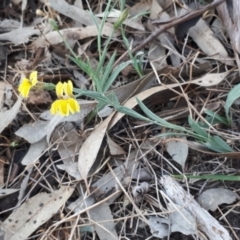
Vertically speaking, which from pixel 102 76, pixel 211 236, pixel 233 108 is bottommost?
pixel 211 236

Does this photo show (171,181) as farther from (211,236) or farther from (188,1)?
(188,1)

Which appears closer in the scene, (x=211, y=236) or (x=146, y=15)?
(x=211, y=236)

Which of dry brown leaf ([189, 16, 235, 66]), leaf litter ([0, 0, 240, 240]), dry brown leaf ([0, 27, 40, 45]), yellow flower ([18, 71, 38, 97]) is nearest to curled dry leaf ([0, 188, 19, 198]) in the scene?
leaf litter ([0, 0, 240, 240])

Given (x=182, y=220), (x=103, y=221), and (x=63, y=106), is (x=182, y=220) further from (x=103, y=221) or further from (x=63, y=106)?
(x=63, y=106)

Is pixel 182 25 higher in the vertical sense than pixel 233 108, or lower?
higher

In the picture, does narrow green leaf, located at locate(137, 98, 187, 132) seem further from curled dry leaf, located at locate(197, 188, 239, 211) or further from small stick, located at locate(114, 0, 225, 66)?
small stick, located at locate(114, 0, 225, 66)

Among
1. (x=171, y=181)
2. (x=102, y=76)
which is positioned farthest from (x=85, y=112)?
(x=171, y=181)

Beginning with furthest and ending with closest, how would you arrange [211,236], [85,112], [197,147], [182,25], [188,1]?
[188,1], [182,25], [85,112], [197,147], [211,236]
